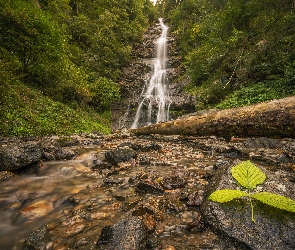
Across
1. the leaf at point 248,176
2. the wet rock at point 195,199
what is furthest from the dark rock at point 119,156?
the leaf at point 248,176

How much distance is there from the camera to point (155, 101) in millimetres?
15727

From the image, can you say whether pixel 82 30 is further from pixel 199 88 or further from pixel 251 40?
pixel 251 40

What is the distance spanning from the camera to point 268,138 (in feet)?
15.2

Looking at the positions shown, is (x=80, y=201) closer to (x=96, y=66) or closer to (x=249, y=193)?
(x=249, y=193)

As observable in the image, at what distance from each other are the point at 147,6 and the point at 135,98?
24.4 m

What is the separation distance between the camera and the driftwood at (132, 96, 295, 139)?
14.4 feet

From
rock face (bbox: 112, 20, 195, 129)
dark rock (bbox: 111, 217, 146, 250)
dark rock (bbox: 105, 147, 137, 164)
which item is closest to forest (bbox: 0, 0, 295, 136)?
rock face (bbox: 112, 20, 195, 129)

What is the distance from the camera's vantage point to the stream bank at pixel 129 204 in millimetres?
1469

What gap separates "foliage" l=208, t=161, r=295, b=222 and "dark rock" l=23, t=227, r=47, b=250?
1.45 m

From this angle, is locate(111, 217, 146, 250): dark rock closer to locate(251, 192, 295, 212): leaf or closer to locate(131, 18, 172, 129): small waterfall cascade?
locate(251, 192, 295, 212): leaf

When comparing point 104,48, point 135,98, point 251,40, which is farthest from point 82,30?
point 251,40

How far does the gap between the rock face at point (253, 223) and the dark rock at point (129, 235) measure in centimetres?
57

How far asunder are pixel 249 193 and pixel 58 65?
12942 millimetres

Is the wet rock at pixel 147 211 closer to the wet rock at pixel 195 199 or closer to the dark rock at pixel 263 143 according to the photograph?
the wet rock at pixel 195 199
